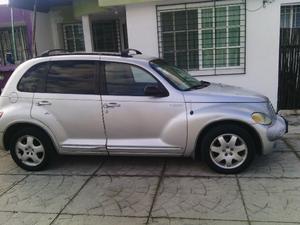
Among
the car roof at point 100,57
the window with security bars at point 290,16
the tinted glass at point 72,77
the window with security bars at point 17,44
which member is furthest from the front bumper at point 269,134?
the window with security bars at point 17,44

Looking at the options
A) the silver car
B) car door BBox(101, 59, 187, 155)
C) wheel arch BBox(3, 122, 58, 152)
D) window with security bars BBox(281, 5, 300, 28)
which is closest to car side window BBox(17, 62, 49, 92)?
the silver car

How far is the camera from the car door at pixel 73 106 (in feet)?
16.2

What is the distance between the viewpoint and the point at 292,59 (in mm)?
7891

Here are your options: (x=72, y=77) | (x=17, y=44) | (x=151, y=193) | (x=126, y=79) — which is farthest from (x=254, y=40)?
(x=17, y=44)

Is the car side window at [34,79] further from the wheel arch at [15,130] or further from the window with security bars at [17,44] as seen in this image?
the window with security bars at [17,44]

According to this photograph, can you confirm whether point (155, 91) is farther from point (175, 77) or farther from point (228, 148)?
point (228, 148)

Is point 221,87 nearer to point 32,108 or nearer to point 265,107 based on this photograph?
point 265,107

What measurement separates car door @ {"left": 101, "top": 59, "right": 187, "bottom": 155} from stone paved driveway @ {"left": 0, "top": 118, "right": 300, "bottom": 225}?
436mm

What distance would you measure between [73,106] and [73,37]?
7.13 meters

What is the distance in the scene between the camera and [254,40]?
7.67 meters

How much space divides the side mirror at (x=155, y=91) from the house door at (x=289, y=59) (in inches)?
170

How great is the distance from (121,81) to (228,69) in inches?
151

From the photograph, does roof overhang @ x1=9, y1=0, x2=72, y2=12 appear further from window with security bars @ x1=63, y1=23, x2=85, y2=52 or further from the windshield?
the windshield

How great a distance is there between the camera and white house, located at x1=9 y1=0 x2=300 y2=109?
7.61 metres
